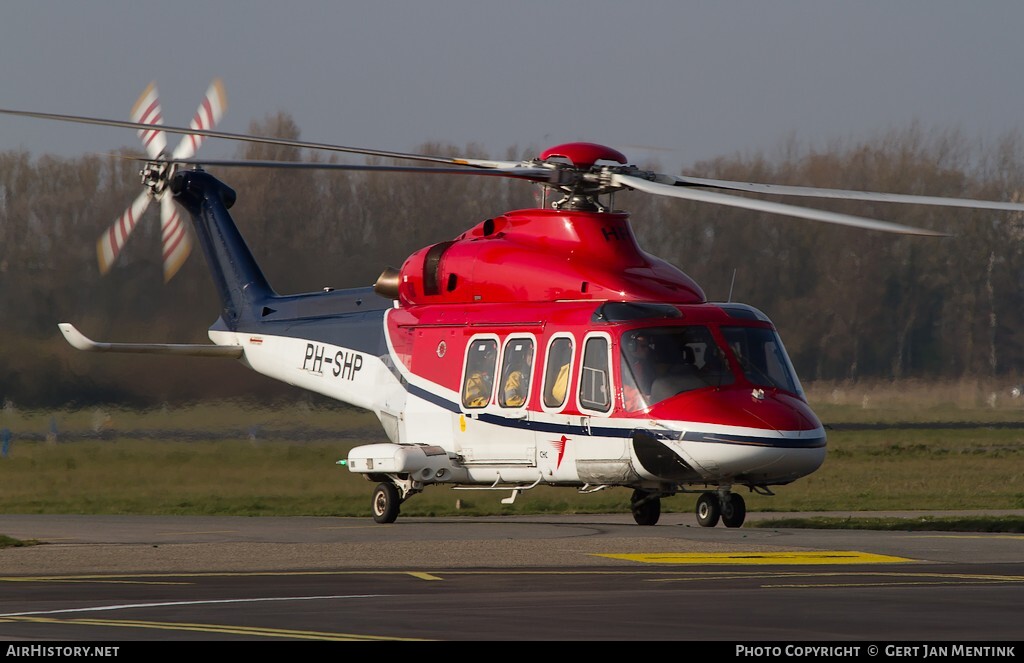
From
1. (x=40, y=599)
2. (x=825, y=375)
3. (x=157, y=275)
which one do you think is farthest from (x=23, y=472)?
(x=825, y=375)

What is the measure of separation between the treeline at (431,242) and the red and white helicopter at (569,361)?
7.22ft

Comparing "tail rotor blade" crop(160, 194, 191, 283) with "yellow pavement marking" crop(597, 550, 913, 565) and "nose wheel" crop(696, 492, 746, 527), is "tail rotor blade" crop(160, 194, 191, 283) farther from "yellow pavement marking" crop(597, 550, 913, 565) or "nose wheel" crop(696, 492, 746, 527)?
"yellow pavement marking" crop(597, 550, 913, 565)

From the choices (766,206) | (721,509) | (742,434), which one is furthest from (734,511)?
(766,206)

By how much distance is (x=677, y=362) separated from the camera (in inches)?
688

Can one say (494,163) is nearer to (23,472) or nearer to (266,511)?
(266,511)

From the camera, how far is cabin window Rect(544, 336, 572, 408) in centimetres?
1822

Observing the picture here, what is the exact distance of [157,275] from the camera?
28734 mm

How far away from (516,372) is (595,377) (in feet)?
4.24

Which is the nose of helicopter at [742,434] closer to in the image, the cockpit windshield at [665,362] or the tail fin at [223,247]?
the cockpit windshield at [665,362]

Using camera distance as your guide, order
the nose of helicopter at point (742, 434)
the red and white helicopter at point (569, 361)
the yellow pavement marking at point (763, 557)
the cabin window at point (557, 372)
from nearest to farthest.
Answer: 1. the yellow pavement marking at point (763, 557)
2. the nose of helicopter at point (742, 434)
3. the red and white helicopter at point (569, 361)
4. the cabin window at point (557, 372)

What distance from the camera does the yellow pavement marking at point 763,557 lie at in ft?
46.1

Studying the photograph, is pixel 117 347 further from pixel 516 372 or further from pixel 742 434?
pixel 742 434

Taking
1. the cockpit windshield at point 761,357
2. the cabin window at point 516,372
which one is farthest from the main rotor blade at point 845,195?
the cabin window at point 516,372
